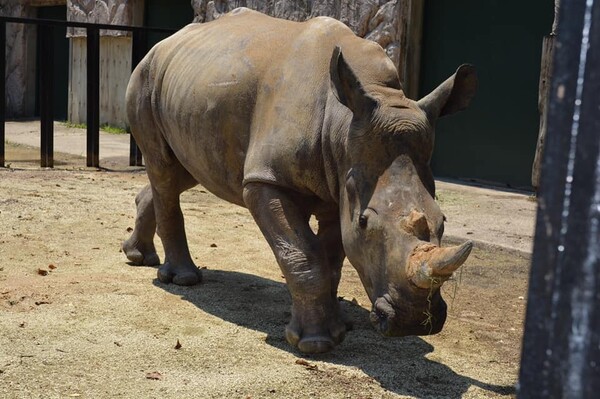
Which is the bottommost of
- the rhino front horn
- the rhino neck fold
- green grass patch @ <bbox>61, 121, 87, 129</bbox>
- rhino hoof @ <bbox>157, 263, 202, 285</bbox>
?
rhino hoof @ <bbox>157, 263, 202, 285</bbox>

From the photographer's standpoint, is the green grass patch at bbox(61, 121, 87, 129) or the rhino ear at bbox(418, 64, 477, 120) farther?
the green grass patch at bbox(61, 121, 87, 129)

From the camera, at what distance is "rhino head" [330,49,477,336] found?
135 inches

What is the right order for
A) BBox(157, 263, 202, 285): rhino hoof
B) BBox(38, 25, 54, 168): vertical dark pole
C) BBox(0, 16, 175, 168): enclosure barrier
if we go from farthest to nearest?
1. BBox(38, 25, 54, 168): vertical dark pole
2. BBox(0, 16, 175, 168): enclosure barrier
3. BBox(157, 263, 202, 285): rhino hoof

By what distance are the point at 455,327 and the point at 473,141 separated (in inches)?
247

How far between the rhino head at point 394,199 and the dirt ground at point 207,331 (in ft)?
1.54

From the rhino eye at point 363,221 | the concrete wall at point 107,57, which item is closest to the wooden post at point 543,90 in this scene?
the rhino eye at point 363,221

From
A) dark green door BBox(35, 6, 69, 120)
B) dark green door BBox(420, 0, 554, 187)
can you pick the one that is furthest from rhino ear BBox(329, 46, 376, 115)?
dark green door BBox(35, 6, 69, 120)

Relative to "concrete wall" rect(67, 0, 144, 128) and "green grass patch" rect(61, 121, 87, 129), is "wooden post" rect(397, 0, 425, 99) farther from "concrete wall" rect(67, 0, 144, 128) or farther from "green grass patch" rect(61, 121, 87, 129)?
"green grass patch" rect(61, 121, 87, 129)

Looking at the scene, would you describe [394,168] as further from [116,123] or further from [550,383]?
[116,123]

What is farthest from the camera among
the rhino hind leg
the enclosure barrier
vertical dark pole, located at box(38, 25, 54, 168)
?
vertical dark pole, located at box(38, 25, 54, 168)

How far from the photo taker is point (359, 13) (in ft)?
37.3

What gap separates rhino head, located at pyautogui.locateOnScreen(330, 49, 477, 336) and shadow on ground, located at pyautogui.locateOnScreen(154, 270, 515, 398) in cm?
48

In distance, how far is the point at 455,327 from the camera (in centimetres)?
490

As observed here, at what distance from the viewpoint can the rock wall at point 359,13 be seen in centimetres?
1096
